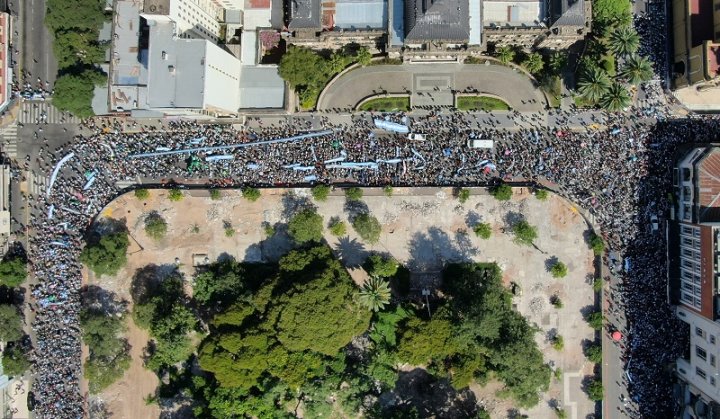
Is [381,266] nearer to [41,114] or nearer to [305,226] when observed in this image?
[305,226]

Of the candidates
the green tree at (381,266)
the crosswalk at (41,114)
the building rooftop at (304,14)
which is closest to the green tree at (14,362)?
the crosswalk at (41,114)

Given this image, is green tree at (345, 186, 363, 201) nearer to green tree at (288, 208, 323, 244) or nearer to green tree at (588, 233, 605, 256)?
green tree at (288, 208, 323, 244)

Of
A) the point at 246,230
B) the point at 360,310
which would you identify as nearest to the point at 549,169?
the point at 360,310

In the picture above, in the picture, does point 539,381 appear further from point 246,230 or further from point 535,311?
point 246,230

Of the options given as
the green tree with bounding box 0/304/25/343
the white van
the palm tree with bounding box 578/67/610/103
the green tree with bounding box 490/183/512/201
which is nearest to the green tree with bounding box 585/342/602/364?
the green tree with bounding box 490/183/512/201

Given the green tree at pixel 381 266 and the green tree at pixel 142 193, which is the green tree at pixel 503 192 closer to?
the green tree at pixel 381 266

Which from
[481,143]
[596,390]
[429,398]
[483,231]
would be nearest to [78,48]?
[481,143]

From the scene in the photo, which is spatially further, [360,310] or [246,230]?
[246,230]
